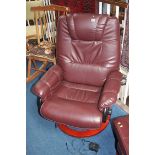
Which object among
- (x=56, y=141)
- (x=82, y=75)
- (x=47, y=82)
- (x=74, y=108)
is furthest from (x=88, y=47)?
(x=56, y=141)

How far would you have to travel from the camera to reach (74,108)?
197 cm

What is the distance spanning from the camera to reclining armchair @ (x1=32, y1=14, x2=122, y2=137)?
1.96 meters

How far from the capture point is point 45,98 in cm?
209

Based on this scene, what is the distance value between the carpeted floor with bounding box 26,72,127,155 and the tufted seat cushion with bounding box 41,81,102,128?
0.32 meters

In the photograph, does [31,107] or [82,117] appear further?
[31,107]

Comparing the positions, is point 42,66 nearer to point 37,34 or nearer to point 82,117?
point 37,34

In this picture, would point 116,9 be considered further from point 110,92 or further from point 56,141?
point 56,141

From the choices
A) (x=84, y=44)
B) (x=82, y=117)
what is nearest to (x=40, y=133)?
(x=82, y=117)

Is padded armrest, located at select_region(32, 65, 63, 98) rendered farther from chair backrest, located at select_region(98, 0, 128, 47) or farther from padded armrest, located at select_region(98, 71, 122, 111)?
chair backrest, located at select_region(98, 0, 128, 47)

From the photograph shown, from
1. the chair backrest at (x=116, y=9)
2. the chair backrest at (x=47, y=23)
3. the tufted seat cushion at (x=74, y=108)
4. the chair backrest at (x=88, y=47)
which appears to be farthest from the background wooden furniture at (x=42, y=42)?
the tufted seat cushion at (x=74, y=108)

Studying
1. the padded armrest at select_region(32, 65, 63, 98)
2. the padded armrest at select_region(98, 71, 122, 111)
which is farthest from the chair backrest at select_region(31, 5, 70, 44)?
the padded armrest at select_region(98, 71, 122, 111)

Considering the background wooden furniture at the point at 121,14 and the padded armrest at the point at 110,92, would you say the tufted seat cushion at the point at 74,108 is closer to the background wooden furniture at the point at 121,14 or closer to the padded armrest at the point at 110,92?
the padded armrest at the point at 110,92
